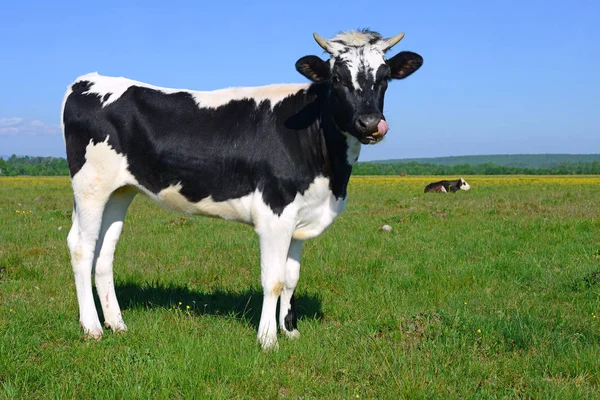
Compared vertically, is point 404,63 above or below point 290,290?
above

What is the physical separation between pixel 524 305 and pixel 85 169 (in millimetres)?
4757

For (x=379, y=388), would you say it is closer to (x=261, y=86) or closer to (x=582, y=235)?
(x=261, y=86)

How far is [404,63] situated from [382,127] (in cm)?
101

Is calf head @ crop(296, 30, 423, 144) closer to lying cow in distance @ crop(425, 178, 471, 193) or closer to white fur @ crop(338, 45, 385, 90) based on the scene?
white fur @ crop(338, 45, 385, 90)

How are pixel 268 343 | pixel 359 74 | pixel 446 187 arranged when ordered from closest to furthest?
pixel 359 74
pixel 268 343
pixel 446 187

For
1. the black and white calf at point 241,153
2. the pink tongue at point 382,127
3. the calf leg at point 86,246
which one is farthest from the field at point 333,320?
the pink tongue at point 382,127

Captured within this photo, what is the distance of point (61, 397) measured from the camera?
391 centimetres

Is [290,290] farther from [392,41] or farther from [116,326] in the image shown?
[392,41]

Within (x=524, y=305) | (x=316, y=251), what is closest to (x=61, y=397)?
(x=524, y=305)

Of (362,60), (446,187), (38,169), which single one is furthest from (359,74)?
(38,169)

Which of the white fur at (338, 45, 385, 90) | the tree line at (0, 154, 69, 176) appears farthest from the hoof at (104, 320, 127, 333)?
the tree line at (0, 154, 69, 176)

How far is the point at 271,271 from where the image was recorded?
520 cm

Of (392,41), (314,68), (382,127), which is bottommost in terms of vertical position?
(382,127)

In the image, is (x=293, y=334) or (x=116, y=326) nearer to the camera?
(x=293, y=334)
